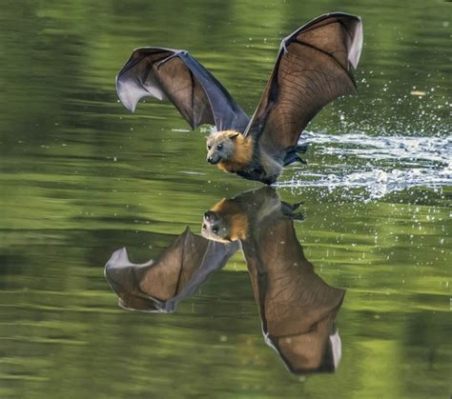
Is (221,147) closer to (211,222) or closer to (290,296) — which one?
(211,222)

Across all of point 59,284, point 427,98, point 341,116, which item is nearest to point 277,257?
point 59,284

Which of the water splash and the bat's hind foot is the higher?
the bat's hind foot

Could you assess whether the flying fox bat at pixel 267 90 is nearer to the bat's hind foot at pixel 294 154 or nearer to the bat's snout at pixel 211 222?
the bat's hind foot at pixel 294 154

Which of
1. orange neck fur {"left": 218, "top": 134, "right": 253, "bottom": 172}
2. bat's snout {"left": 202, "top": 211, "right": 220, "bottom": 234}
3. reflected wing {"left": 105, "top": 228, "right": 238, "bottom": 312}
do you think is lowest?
orange neck fur {"left": 218, "top": 134, "right": 253, "bottom": 172}

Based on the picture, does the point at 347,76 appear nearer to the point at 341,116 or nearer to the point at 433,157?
the point at 433,157

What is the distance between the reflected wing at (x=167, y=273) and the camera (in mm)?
7742

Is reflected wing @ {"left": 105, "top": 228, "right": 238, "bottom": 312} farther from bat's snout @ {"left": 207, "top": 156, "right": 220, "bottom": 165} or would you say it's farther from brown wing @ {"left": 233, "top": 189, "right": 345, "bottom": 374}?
bat's snout @ {"left": 207, "top": 156, "right": 220, "bottom": 165}

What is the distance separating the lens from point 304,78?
1064 centimetres

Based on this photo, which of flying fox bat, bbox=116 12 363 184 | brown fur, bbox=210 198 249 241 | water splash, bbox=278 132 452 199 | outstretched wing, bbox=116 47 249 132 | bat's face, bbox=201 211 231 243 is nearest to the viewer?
bat's face, bbox=201 211 231 243

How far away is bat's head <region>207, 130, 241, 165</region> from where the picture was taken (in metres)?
10.3

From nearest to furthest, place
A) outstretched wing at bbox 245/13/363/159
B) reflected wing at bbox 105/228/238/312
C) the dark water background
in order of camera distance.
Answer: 1. the dark water background
2. reflected wing at bbox 105/228/238/312
3. outstretched wing at bbox 245/13/363/159

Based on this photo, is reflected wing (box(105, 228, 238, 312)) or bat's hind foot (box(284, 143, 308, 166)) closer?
reflected wing (box(105, 228, 238, 312))

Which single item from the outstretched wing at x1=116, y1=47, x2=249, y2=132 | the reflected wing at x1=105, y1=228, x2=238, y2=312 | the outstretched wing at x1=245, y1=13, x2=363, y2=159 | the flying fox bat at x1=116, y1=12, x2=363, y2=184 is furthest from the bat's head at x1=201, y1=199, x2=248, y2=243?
the outstretched wing at x1=116, y1=47, x2=249, y2=132

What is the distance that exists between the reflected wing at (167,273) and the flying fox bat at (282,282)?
178mm
